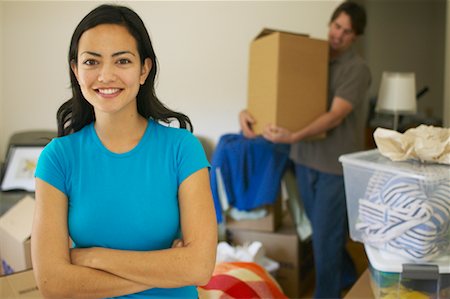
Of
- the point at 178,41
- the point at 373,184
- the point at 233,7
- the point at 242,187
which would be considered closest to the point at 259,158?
the point at 242,187

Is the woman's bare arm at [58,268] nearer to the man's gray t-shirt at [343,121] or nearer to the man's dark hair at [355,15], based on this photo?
the man's gray t-shirt at [343,121]

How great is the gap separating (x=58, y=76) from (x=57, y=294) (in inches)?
78.2

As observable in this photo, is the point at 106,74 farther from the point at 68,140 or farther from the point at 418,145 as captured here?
the point at 418,145

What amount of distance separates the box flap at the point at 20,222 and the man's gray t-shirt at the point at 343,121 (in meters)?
1.26

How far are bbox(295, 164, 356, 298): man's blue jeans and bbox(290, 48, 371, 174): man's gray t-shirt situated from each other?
0.21 ft

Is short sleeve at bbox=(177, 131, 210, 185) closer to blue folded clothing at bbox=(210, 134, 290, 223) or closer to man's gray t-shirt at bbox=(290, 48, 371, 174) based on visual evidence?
man's gray t-shirt at bbox=(290, 48, 371, 174)

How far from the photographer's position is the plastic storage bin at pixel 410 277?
1264 mm

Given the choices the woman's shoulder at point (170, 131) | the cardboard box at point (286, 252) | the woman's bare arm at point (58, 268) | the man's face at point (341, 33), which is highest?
the man's face at point (341, 33)

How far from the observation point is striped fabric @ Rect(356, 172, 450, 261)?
1.21m

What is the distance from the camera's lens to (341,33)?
7.07 ft

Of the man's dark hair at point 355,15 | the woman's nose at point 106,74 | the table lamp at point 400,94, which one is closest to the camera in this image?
the woman's nose at point 106,74

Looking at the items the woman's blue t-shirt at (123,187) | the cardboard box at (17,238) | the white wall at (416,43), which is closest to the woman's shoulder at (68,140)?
the woman's blue t-shirt at (123,187)

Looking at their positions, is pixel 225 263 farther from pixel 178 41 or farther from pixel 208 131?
pixel 208 131

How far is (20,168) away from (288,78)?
6.35 feet
